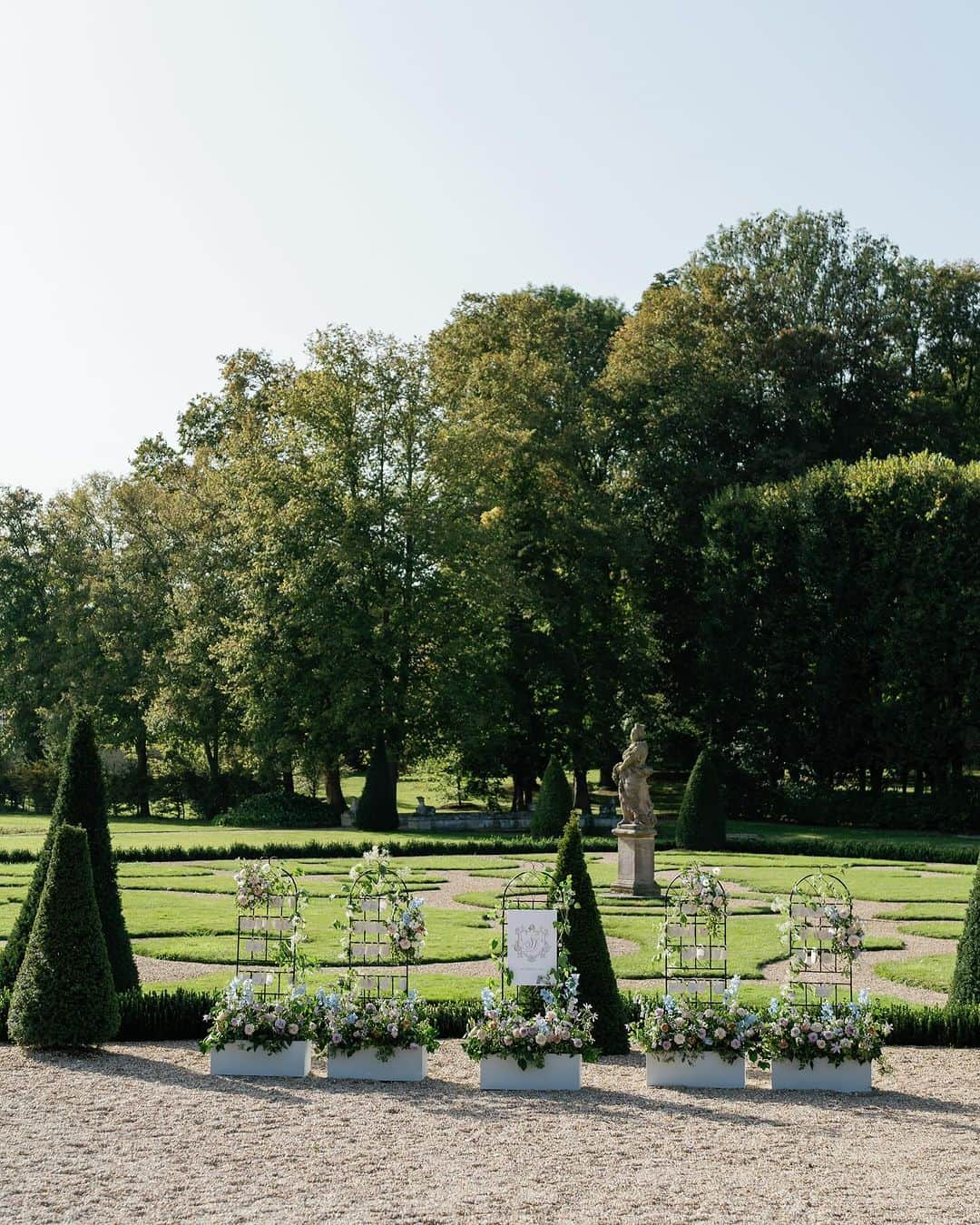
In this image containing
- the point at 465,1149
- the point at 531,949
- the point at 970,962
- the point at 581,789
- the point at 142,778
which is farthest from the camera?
the point at 142,778

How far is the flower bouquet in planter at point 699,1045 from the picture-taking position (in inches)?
421

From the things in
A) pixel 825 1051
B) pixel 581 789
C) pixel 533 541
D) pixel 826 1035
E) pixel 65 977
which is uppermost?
pixel 533 541

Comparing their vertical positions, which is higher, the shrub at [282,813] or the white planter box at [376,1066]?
the shrub at [282,813]

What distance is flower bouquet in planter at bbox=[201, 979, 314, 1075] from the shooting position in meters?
10.9

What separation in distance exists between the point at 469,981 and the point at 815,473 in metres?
28.5

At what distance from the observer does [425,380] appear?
4131 cm

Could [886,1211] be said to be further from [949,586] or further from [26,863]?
[949,586]

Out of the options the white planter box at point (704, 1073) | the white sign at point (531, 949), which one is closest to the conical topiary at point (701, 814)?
the white sign at point (531, 949)

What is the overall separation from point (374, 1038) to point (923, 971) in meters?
7.46

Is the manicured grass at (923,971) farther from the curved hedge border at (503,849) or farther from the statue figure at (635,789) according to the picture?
the curved hedge border at (503,849)

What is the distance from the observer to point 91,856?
12.9 m

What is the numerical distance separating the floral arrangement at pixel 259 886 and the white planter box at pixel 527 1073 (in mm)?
2359

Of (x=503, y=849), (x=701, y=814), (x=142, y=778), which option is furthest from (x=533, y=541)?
(x=142, y=778)

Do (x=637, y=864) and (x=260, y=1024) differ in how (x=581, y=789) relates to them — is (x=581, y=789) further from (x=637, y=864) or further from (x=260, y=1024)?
(x=260, y=1024)
